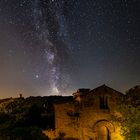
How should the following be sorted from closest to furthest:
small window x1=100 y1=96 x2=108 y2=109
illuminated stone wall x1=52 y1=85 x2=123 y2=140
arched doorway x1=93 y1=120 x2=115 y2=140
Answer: illuminated stone wall x1=52 y1=85 x2=123 y2=140
arched doorway x1=93 y1=120 x2=115 y2=140
small window x1=100 y1=96 x2=108 y2=109

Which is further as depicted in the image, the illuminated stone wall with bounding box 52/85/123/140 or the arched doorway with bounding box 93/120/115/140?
the arched doorway with bounding box 93/120/115/140

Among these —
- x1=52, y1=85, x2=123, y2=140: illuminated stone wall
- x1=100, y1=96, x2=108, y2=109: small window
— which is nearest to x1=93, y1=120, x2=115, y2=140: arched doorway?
x1=52, y1=85, x2=123, y2=140: illuminated stone wall

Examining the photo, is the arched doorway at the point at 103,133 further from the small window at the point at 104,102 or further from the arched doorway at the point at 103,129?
the small window at the point at 104,102

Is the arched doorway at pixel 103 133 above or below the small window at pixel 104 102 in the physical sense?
below

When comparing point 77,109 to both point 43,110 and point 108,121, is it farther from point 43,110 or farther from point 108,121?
point 43,110

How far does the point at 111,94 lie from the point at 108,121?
338cm

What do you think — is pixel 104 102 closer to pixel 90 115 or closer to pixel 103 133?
pixel 90 115

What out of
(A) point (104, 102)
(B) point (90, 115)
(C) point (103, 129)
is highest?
(A) point (104, 102)

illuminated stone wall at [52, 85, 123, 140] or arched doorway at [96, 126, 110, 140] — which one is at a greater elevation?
illuminated stone wall at [52, 85, 123, 140]

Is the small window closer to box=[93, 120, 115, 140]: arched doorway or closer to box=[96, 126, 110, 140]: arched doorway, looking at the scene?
box=[93, 120, 115, 140]: arched doorway

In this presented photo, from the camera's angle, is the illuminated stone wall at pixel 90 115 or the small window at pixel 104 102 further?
the small window at pixel 104 102

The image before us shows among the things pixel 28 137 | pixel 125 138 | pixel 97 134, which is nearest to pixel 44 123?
pixel 97 134

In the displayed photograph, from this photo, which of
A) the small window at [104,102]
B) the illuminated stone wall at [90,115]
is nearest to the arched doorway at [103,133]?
the illuminated stone wall at [90,115]

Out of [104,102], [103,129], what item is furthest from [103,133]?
[104,102]
